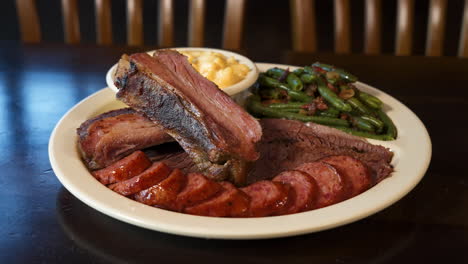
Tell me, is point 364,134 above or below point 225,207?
below

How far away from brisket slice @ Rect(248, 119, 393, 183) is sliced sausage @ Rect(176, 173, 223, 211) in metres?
0.33

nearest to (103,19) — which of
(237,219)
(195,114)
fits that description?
(195,114)

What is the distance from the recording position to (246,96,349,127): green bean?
298cm

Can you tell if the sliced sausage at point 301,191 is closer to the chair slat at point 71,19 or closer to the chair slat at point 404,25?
the chair slat at point 404,25

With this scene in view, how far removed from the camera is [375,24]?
15.6ft

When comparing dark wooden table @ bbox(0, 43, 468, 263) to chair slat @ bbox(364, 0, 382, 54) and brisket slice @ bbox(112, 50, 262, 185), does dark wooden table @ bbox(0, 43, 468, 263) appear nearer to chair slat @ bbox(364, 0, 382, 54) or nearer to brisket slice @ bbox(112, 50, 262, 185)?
brisket slice @ bbox(112, 50, 262, 185)

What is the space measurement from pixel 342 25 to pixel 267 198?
3083 millimetres

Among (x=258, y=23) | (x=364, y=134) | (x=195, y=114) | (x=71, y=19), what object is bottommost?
(x=258, y=23)

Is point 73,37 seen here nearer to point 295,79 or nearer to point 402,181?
point 295,79

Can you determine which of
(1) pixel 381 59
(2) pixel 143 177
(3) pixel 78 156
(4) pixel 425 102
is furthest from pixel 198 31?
(2) pixel 143 177

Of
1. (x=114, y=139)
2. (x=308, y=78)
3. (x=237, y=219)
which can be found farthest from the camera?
(x=308, y=78)

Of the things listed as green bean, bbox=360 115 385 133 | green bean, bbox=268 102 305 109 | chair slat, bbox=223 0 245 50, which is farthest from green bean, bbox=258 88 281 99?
chair slat, bbox=223 0 245 50

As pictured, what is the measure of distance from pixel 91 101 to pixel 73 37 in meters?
1.95

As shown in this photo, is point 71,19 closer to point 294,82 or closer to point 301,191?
point 294,82
